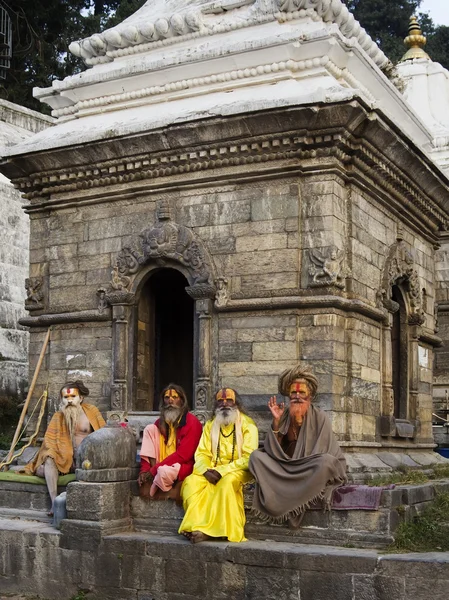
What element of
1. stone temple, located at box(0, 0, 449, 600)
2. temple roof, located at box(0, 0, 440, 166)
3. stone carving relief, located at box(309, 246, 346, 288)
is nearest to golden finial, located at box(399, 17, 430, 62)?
stone temple, located at box(0, 0, 449, 600)

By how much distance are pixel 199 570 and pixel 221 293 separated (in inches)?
125

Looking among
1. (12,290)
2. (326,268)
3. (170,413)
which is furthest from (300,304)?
(12,290)

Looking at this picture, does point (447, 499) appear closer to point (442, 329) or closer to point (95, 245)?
point (95, 245)

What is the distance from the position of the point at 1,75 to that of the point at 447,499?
22.6m

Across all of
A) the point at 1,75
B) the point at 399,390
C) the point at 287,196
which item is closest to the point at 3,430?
the point at 399,390

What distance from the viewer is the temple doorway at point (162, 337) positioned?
10.8 metres

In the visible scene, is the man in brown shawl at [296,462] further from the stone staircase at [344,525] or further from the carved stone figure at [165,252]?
the carved stone figure at [165,252]

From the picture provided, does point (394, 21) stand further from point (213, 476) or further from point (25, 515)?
point (213, 476)

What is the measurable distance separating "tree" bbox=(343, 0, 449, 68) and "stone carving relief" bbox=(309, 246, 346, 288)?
3220 cm

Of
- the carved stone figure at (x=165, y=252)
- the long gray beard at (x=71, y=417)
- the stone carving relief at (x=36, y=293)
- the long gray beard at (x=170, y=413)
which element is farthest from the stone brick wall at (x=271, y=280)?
the long gray beard at (x=170, y=413)

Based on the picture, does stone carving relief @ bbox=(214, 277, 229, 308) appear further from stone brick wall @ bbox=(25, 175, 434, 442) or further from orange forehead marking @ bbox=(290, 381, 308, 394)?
orange forehead marking @ bbox=(290, 381, 308, 394)

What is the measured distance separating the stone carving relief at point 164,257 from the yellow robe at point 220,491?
2.04 meters

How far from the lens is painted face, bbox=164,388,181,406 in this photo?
8688 mm

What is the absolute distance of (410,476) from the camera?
9719 millimetres
